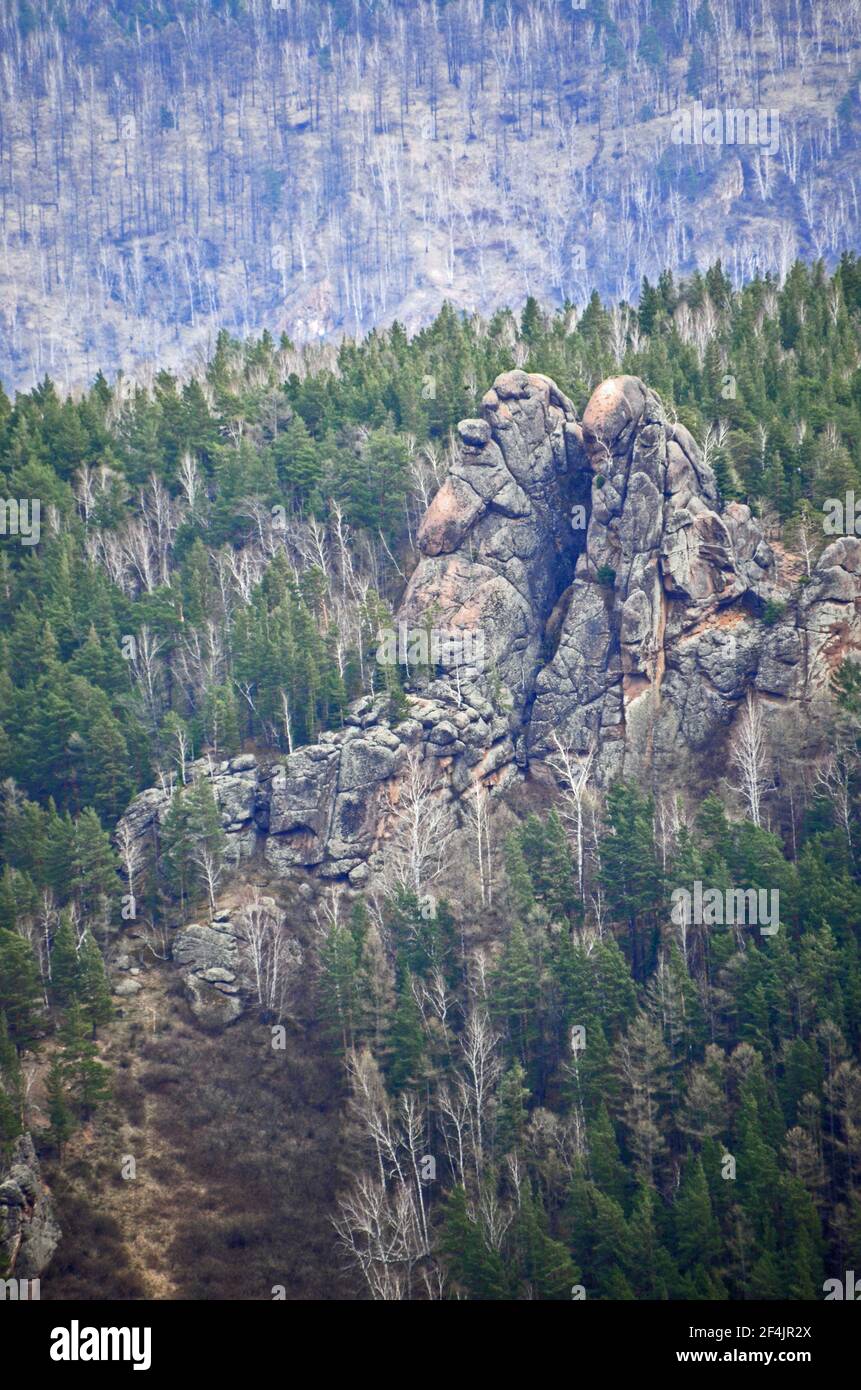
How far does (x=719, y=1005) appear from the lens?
3088 inches

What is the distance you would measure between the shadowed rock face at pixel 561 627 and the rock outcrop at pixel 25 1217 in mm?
22311

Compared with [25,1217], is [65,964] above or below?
above

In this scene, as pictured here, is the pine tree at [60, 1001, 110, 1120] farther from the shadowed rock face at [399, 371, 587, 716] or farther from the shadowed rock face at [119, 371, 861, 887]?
the shadowed rock face at [399, 371, 587, 716]

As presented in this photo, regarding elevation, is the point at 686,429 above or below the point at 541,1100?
above

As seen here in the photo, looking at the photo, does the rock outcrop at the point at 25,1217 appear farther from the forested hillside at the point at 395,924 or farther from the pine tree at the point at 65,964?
the pine tree at the point at 65,964

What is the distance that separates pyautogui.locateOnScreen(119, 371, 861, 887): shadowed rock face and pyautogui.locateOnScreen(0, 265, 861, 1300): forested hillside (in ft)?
6.69

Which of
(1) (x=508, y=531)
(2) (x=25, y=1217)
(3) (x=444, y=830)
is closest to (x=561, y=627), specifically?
(1) (x=508, y=531)

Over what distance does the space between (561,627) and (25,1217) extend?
44.8 m

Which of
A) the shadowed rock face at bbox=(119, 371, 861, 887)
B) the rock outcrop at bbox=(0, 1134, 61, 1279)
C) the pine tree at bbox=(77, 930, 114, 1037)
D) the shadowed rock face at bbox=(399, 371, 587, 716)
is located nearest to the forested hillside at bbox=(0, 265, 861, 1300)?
the pine tree at bbox=(77, 930, 114, 1037)

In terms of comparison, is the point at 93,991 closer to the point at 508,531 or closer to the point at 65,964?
the point at 65,964

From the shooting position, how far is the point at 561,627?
99.8 meters
